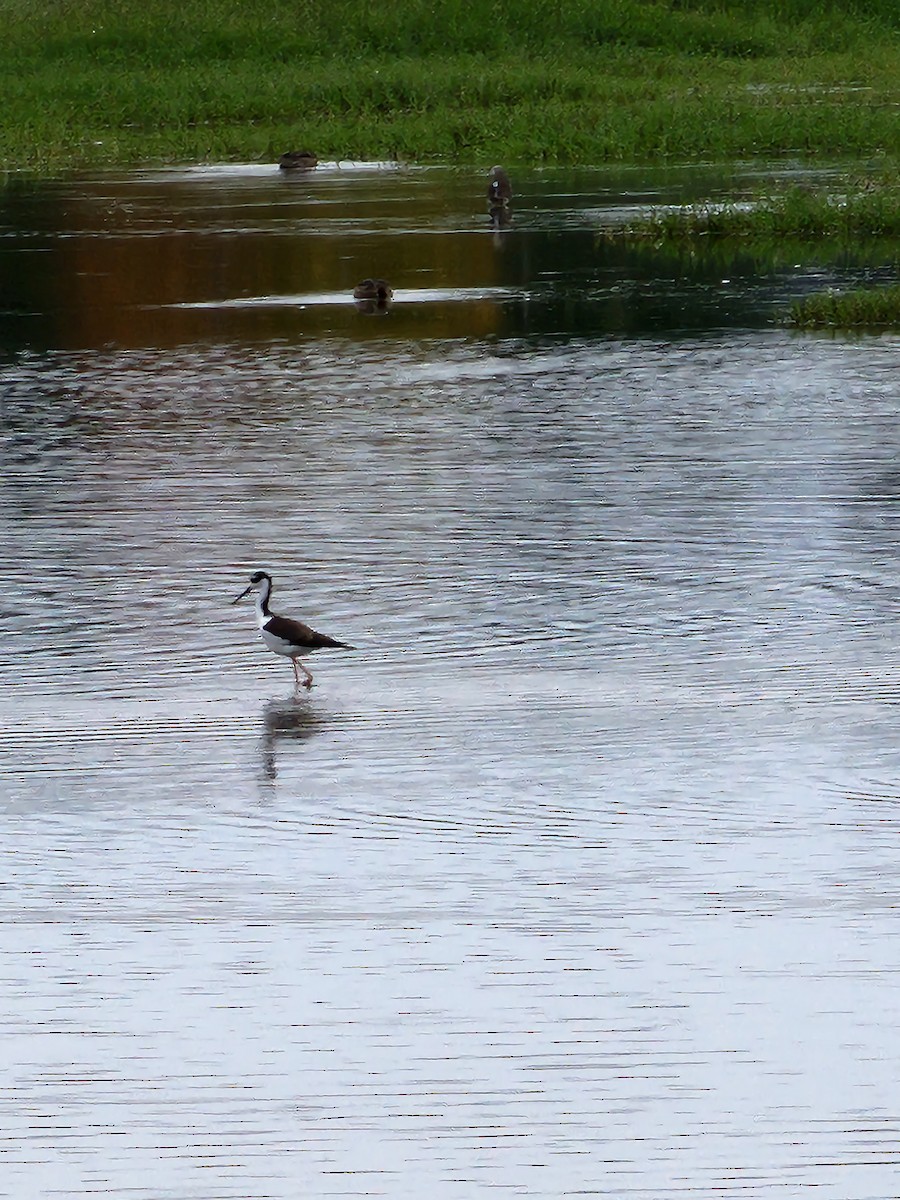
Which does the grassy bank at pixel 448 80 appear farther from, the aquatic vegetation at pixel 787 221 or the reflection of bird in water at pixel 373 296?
the reflection of bird in water at pixel 373 296

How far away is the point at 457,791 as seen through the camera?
1053 centimetres

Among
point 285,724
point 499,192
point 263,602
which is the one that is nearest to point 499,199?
point 499,192

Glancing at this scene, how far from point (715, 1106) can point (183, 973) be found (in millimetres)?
2085

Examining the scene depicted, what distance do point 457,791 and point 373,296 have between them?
17.8 metres

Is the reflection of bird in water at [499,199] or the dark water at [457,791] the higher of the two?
the reflection of bird in water at [499,199]

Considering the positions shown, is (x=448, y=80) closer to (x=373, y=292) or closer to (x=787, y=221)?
(x=787, y=221)

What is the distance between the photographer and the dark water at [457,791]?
753 centimetres

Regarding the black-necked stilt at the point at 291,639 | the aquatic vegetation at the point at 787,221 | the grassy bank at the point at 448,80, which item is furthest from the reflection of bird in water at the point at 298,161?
the black-necked stilt at the point at 291,639

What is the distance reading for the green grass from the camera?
25.4 meters

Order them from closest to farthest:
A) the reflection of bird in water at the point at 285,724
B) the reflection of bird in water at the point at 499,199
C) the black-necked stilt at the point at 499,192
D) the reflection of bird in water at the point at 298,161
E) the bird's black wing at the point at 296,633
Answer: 1. the reflection of bird in water at the point at 285,724
2. the bird's black wing at the point at 296,633
3. the reflection of bird in water at the point at 499,199
4. the black-necked stilt at the point at 499,192
5. the reflection of bird in water at the point at 298,161

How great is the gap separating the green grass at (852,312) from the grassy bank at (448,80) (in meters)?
17.9

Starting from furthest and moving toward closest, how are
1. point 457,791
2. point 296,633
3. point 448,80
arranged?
point 448,80 → point 296,633 → point 457,791

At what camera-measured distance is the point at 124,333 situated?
2722 cm

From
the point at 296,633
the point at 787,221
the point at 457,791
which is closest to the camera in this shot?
the point at 457,791
